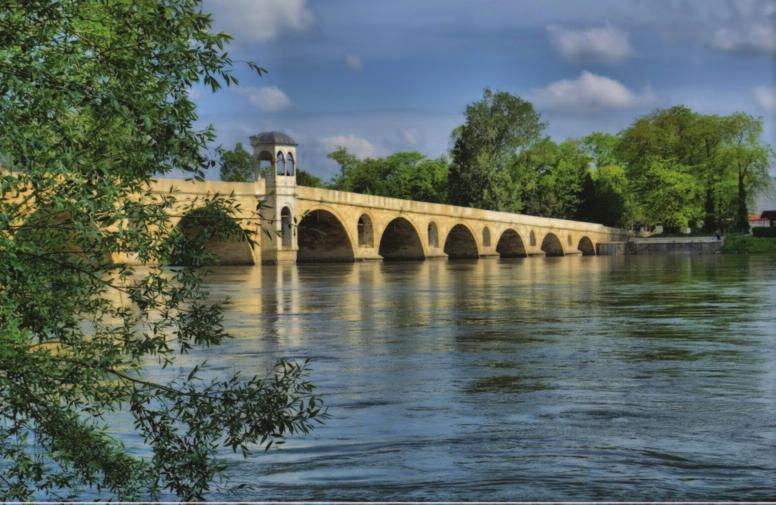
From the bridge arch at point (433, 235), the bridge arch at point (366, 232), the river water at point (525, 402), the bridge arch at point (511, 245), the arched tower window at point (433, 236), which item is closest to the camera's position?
the river water at point (525, 402)

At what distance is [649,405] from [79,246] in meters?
4.63

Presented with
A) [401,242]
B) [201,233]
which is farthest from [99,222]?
[401,242]

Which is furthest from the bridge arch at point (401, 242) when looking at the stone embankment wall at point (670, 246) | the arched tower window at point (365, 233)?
the stone embankment wall at point (670, 246)

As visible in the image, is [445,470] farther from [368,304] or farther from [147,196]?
[368,304]

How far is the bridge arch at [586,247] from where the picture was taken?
77.9 metres

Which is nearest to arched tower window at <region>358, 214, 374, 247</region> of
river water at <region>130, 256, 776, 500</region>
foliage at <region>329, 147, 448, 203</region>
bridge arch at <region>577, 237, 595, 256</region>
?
bridge arch at <region>577, 237, 595, 256</region>

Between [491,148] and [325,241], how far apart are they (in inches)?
828

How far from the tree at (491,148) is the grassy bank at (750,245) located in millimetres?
14820

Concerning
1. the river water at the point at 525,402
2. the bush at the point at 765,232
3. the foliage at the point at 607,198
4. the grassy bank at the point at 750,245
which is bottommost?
the river water at the point at 525,402

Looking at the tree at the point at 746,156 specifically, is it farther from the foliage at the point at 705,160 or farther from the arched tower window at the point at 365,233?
the arched tower window at the point at 365,233

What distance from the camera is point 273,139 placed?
165ft

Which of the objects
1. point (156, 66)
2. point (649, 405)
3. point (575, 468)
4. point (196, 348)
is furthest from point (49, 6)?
point (196, 348)

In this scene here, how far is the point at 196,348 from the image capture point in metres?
12.9

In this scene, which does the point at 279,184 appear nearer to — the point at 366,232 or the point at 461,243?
the point at 366,232
